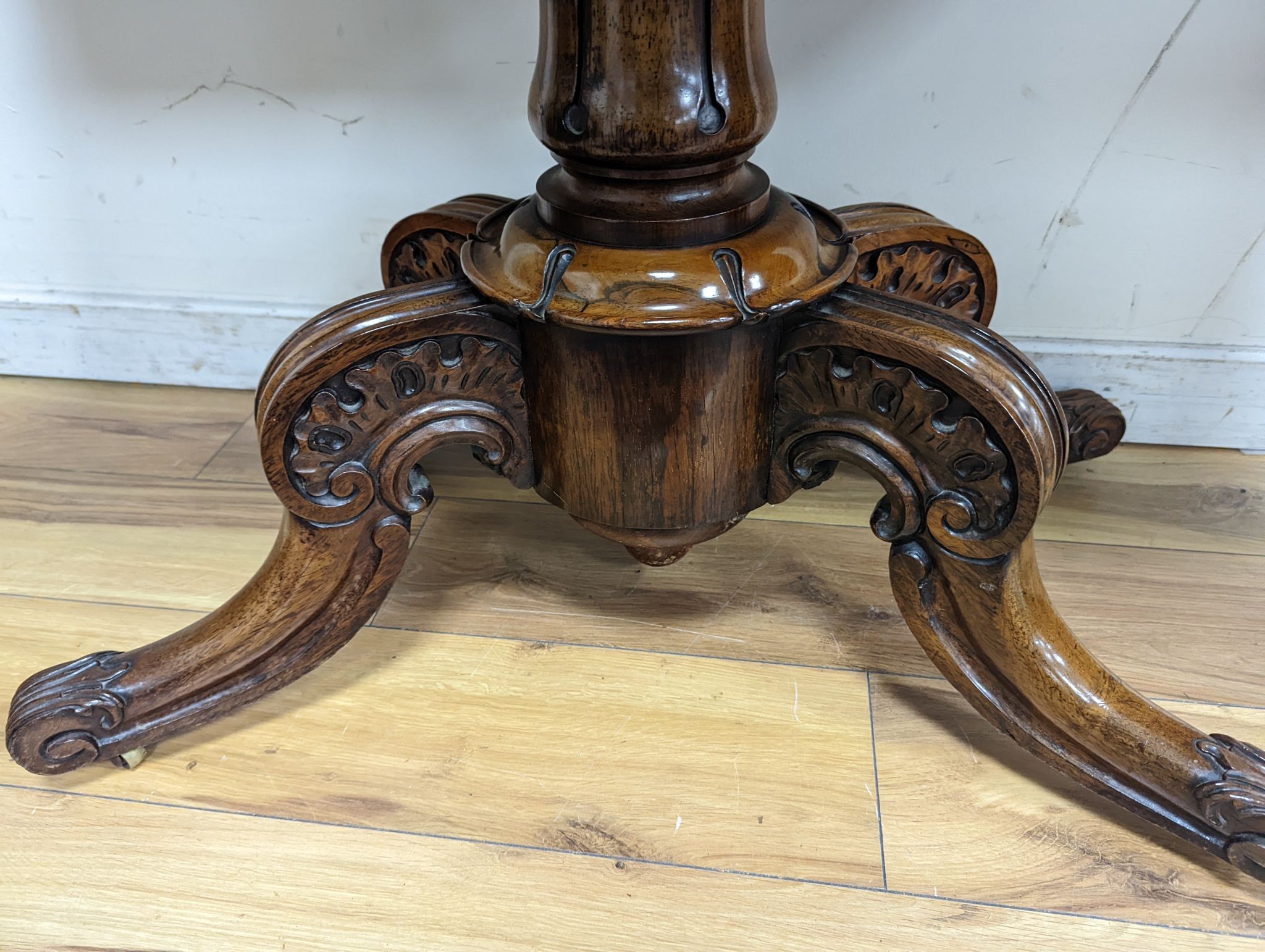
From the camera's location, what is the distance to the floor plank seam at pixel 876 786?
69 cm

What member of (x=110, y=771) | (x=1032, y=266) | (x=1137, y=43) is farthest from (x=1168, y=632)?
(x=110, y=771)

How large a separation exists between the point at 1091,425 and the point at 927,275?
270mm

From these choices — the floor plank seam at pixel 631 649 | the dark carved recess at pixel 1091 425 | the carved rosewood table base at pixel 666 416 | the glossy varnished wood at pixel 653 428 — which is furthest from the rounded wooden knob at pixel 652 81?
the dark carved recess at pixel 1091 425

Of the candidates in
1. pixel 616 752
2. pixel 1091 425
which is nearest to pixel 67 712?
pixel 616 752

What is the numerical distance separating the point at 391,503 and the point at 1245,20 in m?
0.84

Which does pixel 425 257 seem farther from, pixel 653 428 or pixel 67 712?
pixel 67 712

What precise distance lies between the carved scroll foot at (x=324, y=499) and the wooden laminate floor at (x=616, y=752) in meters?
0.06

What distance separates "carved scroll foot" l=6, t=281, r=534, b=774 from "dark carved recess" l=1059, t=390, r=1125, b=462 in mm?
600

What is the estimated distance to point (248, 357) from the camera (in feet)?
3.99

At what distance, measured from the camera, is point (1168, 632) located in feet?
2.87

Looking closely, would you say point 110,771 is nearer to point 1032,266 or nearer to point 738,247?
point 738,247

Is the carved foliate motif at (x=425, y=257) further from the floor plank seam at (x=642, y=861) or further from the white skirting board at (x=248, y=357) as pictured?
the floor plank seam at (x=642, y=861)

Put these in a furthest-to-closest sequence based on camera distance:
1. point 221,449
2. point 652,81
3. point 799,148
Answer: point 221,449 → point 799,148 → point 652,81

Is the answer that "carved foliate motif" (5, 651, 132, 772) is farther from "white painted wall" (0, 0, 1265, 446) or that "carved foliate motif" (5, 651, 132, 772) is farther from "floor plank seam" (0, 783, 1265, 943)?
"white painted wall" (0, 0, 1265, 446)
